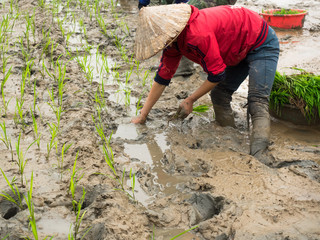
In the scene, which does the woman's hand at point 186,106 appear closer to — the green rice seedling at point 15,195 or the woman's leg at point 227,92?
the woman's leg at point 227,92

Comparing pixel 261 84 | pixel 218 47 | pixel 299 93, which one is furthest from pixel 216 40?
pixel 299 93

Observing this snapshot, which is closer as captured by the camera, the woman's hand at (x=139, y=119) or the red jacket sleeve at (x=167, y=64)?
the red jacket sleeve at (x=167, y=64)

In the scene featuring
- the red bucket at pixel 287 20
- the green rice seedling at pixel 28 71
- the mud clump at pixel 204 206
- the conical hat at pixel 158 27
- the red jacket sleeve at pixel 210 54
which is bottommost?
the mud clump at pixel 204 206

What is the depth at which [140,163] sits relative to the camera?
8.73 ft

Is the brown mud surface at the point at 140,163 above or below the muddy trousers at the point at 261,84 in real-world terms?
below

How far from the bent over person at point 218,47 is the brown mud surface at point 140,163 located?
30 cm

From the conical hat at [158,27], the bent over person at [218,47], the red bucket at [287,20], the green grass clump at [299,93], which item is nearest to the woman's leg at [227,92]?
the bent over person at [218,47]

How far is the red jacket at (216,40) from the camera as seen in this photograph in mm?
2369

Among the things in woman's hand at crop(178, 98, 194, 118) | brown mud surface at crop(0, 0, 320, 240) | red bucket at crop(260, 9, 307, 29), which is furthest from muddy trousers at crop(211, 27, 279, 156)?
red bucket at crop(260, 9, 307, 29)

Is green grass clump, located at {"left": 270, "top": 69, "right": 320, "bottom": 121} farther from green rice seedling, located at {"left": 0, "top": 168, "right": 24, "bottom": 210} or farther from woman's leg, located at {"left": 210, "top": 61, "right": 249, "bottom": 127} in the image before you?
green rice seedling, located at {"left": 0, "top": 168, "right": 24, "bottom": 210}

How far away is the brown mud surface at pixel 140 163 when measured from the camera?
1.88 m

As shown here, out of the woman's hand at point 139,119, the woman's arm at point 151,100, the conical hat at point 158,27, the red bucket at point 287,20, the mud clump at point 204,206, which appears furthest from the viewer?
the red bucket at point 287,20

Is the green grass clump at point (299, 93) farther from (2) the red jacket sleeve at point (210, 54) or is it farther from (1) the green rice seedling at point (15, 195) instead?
(1) the green rice seedling at point (15, 195)

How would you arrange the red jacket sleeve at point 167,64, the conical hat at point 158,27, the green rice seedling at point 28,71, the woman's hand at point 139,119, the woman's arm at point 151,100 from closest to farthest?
1. the conical hat at point 158,27
2. the red jacket sleeve at point 167,64
3. the woman's arm at point 151,100
4. the woman's hand at point 139,119
5. the green rice seedling at point 28,71
